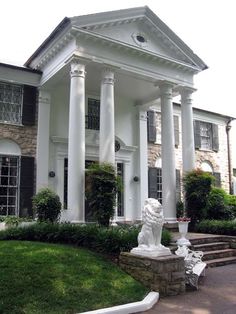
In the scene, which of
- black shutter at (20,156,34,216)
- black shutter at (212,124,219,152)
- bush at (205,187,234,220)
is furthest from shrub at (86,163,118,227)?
black shutter at (212,124,219,152)

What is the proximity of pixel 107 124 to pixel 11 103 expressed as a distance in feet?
13.9

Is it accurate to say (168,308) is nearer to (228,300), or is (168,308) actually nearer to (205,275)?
(228,300)

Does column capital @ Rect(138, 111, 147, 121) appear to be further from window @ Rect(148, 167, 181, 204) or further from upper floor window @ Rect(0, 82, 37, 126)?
upper floor window @ Rect(0, 82, 37, 126)

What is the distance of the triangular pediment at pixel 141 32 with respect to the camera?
1234cm

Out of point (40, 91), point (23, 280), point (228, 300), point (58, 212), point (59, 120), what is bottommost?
point (228, 300)

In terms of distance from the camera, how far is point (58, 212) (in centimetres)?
1135

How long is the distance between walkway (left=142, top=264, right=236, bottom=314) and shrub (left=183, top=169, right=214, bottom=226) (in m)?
5.53

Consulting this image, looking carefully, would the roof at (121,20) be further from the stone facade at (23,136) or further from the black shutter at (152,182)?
the black shutter at (152,182)

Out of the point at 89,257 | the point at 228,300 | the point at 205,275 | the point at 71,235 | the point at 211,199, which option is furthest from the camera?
the point at 211,199

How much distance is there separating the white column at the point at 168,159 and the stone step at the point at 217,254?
10.8 feet

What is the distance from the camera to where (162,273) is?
6.58m

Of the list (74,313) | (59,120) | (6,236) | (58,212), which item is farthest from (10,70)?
(74,313)

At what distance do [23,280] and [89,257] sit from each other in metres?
2.05

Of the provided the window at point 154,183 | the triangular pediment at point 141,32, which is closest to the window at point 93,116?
the triangular pediment at point 141,32
